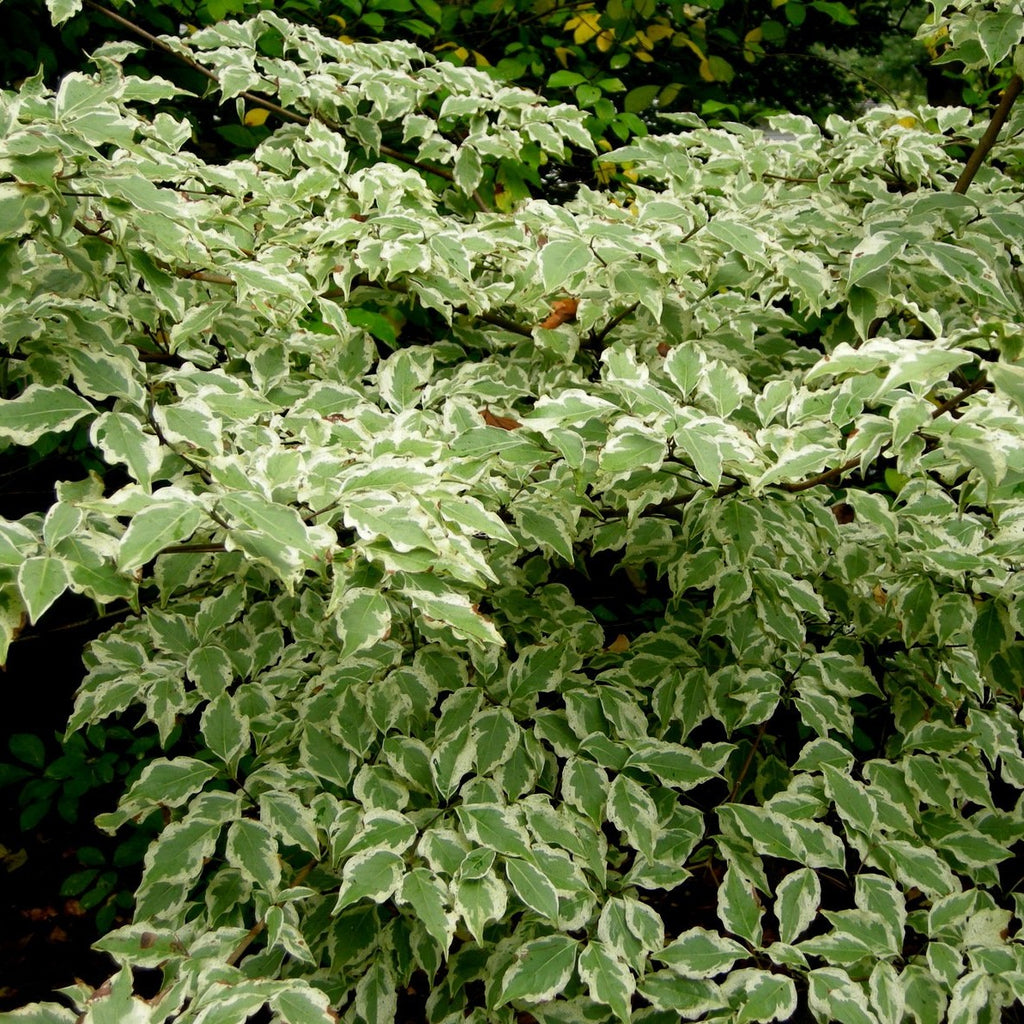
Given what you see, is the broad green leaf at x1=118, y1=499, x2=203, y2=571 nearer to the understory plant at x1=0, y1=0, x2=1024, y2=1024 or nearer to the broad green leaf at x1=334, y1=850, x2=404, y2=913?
the understory plant at x1=0, y1=0, x2=1024, y2=1024

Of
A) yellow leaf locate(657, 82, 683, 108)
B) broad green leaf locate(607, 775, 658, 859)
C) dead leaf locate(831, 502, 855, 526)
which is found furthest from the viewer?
yellow leaf locate(657, 82, 683, 108)

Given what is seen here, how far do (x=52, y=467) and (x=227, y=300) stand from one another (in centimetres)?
152

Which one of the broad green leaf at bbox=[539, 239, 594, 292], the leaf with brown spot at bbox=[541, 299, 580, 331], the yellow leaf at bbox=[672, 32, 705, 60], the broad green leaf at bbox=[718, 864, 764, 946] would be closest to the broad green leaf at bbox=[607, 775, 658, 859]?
the broad green leaf at bbox=[718, 864, 764, 946]

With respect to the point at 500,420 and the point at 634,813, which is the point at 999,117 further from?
the point at 634,813

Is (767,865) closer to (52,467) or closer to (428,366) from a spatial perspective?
(428,366)

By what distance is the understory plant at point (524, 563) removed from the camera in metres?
1.13

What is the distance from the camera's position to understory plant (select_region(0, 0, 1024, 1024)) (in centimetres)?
113

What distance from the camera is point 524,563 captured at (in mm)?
1932

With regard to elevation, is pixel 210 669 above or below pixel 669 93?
below

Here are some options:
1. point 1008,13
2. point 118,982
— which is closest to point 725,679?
point 118,982

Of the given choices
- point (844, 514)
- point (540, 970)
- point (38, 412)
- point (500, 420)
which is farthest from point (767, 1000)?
point (844, 514)

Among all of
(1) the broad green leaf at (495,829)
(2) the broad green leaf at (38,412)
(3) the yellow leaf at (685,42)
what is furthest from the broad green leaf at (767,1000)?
(3) the yellow leaf at (685,42)

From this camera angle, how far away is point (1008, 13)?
154 cm

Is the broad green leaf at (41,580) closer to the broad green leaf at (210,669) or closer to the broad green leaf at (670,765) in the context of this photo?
the broad green leaf at (210,669)
